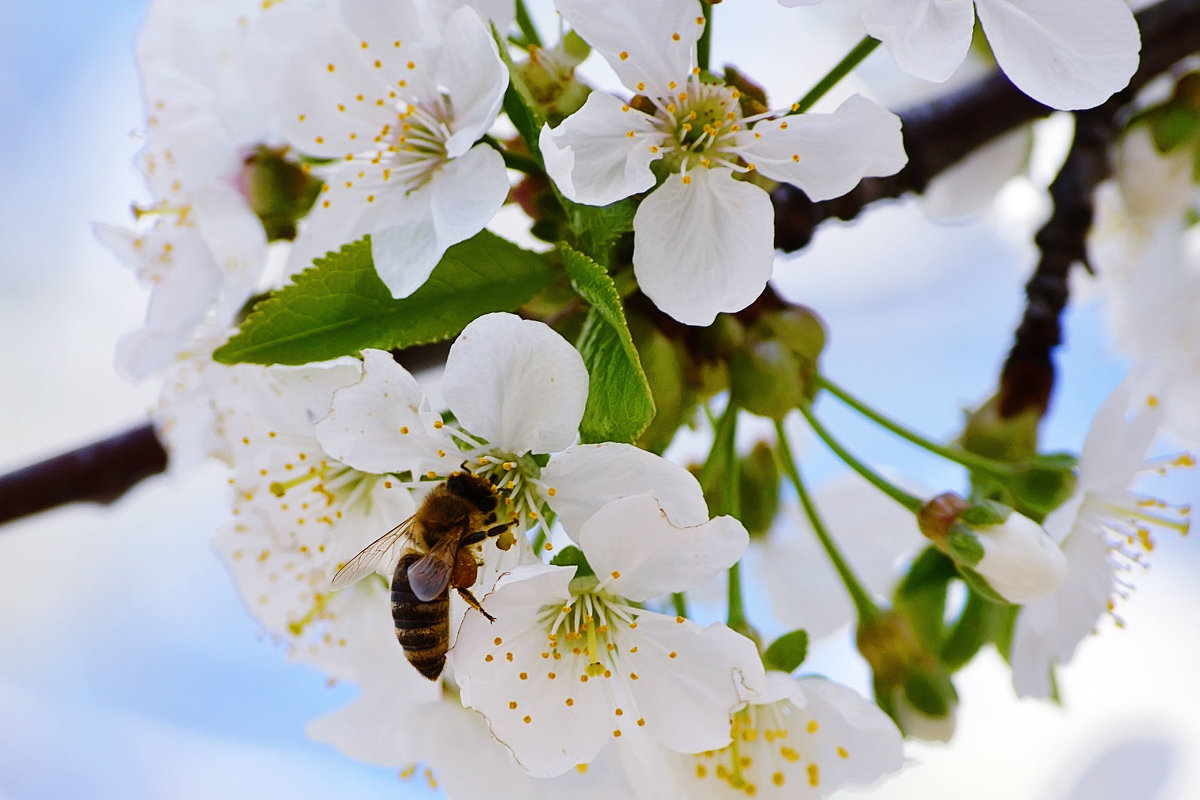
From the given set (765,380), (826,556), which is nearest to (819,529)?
(765,380)

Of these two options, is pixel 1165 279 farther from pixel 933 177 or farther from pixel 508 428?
pixel 508 428

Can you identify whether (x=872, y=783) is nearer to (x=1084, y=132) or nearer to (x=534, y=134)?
(x=534, y=134)

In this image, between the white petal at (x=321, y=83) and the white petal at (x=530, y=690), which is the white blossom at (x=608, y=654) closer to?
the white petal at (x=530, y=690)

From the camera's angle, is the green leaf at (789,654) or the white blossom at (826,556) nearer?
the green leaf at (789,654)

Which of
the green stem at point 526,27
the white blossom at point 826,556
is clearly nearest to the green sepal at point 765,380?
the green stem at point 526,27

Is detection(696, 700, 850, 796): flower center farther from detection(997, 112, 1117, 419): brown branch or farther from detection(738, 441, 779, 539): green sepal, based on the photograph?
detection(997, 112, 1117, 419): brown branch

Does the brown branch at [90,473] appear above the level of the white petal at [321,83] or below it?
below
